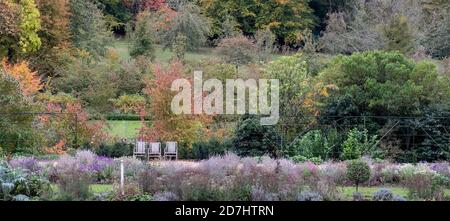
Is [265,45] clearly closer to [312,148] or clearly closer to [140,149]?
[312,148]

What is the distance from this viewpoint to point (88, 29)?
4562cm

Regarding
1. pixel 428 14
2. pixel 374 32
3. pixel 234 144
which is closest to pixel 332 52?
pixel 374 32

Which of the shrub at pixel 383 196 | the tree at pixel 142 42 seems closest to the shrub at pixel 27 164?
the shrub at pixel 383 196

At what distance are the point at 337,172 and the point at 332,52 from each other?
31.3m

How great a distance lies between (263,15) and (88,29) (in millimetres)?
13951

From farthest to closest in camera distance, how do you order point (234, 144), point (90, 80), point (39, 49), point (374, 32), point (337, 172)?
point (374, 32), point (39, 49), point (90, 80), point (234, 144), point (337, 172)

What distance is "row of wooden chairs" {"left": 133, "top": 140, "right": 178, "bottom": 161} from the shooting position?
23391 mm

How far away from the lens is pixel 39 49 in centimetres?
4075

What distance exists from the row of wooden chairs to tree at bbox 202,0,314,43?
30162mm

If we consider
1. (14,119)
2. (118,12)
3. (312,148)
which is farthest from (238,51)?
(14,119)

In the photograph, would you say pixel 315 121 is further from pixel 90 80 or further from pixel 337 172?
pixel 90 80

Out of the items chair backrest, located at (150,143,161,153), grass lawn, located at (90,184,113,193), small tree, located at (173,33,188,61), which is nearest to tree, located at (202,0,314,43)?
small tree, located at (173,33,188,61)

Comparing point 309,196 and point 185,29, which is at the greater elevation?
point 185,29

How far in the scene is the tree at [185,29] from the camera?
47.0m
